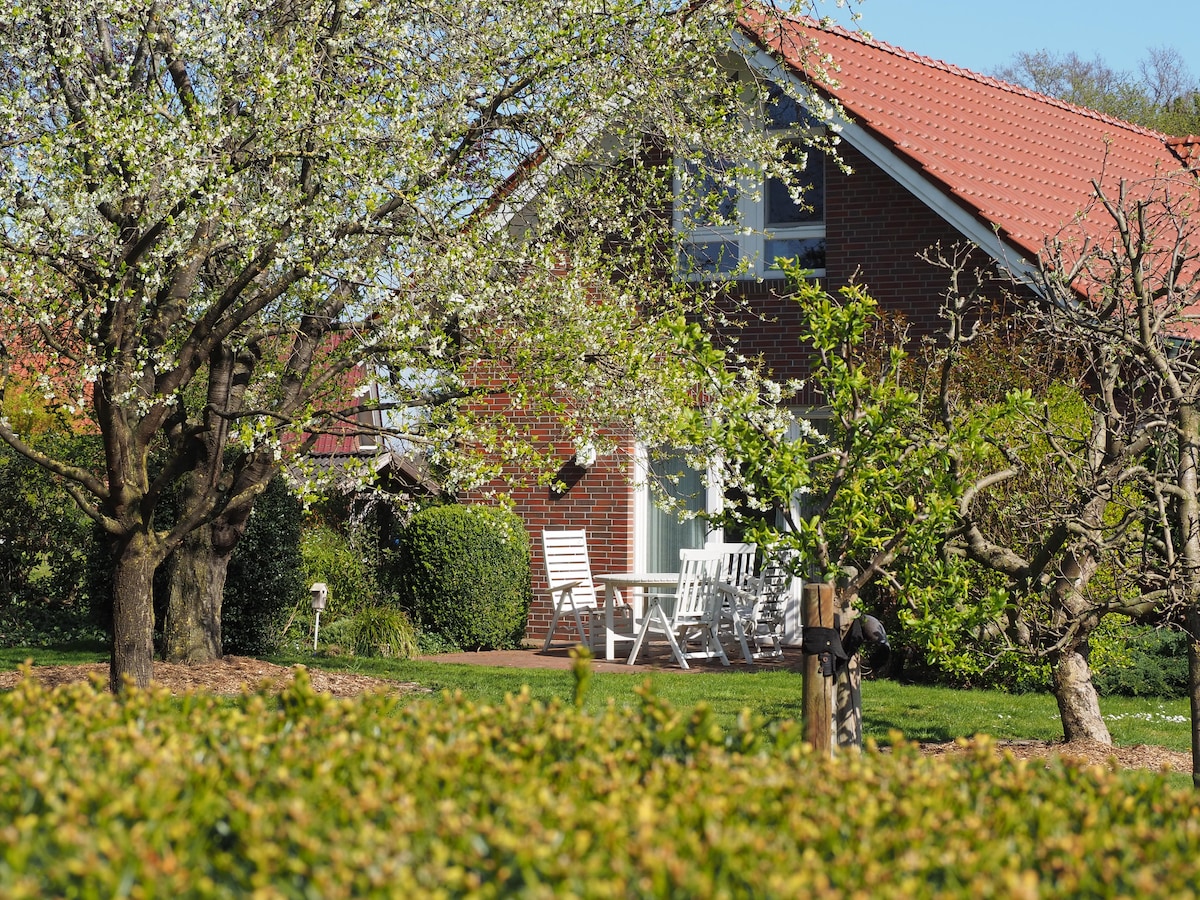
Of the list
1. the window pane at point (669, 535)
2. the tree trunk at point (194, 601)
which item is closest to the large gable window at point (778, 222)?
the window pane at point (669, 535)

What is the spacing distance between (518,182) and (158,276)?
3.24m

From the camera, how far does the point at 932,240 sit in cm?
1227

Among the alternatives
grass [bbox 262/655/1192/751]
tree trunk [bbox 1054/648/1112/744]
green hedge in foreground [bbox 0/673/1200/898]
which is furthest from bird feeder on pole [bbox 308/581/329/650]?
green hedge in foreground [bbox 0/673/1200/898]

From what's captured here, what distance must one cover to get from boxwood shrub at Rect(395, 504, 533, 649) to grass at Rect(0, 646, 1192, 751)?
122 centimetres

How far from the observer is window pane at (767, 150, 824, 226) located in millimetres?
13109

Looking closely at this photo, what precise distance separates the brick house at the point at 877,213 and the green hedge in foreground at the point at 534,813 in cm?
758

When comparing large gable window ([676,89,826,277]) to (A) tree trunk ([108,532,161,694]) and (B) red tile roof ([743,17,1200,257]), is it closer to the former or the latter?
(B) red tile roof ([743,17,1200,257])

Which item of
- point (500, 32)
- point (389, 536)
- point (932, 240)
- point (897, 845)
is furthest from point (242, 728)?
point (389, 536)

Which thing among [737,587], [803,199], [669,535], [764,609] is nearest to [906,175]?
[803,199]

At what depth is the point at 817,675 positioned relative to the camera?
4.72 metres

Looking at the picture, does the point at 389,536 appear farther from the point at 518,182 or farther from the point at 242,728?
the point at 242,728

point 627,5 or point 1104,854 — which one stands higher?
point 627,5

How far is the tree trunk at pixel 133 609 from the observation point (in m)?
7.93

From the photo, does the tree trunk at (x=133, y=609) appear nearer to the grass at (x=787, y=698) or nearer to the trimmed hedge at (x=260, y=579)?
the grass at (x=787, y=698)
